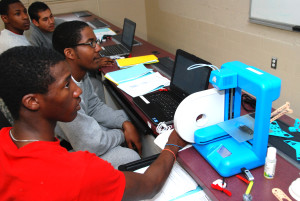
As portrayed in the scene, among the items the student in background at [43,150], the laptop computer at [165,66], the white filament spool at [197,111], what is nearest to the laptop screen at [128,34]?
the laptop computer at [165,66]

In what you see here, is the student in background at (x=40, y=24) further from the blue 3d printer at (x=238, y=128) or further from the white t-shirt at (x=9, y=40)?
the blue 3d printer at (x=238, y=128)

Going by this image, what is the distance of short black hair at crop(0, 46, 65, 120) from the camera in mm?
740

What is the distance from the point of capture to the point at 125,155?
1.46m

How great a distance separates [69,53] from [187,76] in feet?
2.39

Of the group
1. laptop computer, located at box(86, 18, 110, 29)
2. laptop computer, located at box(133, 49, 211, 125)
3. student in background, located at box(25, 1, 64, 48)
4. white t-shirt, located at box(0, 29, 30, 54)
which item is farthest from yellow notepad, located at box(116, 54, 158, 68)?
laptop computer, located at box(86, 18, 110, 29)

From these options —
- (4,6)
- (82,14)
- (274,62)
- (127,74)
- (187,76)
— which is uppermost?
(4,6)

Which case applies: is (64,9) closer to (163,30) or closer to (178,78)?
(163,30)

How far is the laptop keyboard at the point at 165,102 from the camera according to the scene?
1.40 meters

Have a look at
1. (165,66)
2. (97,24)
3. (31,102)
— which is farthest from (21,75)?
(97,24)

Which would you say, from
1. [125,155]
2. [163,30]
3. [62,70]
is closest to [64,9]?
[163,30]

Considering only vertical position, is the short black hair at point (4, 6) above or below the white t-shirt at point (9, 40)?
above

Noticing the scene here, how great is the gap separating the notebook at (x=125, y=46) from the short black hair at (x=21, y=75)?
1711mm

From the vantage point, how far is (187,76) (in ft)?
4.79

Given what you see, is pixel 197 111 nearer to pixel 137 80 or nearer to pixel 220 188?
pixel 220 188
